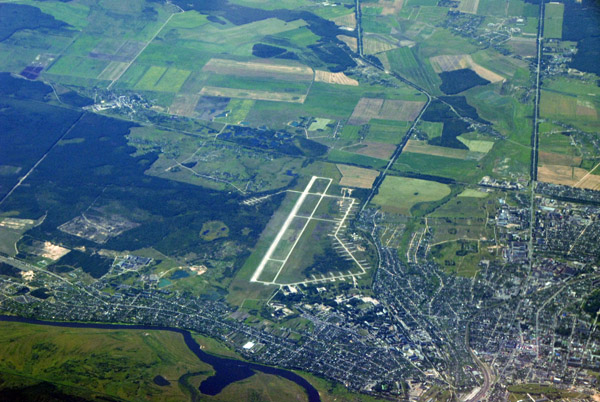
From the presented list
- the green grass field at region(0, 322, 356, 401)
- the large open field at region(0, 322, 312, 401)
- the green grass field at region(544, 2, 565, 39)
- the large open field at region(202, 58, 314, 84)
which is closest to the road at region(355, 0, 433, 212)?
the large open field at region(202, 58, 314, 84)

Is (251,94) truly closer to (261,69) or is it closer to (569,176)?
(261,69)

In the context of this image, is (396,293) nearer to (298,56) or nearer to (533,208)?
(533,208)

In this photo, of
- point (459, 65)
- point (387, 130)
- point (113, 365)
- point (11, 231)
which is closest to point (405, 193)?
point (387, 130)

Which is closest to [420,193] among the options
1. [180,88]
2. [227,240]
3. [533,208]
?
[533,208]

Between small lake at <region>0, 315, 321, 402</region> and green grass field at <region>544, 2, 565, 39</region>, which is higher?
green grass field at <region>544, 2, 565, 39</region>

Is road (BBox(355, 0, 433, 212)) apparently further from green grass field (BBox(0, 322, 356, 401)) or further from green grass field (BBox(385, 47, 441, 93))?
green grass field (BBox(0, 322, 356, 401))

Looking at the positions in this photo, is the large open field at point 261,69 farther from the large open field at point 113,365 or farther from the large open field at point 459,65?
the large open field at point 113,365
